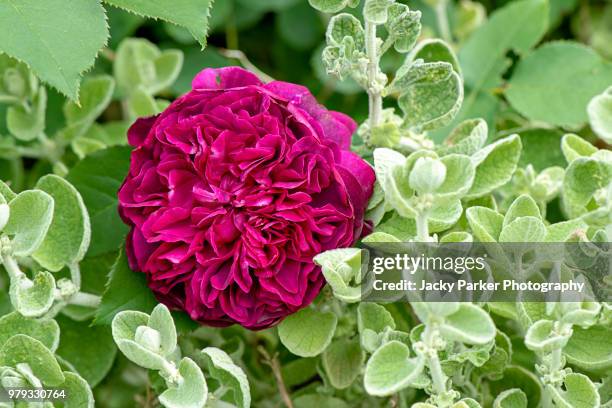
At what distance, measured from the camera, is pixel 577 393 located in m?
0.68

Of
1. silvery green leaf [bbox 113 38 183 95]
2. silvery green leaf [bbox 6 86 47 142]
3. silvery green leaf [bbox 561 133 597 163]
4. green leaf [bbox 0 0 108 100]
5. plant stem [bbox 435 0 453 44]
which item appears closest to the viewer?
green leaf [bbox 0 0 108 100]

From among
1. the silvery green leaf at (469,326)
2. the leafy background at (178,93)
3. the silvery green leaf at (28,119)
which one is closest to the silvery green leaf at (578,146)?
the leafy background at (178,93)

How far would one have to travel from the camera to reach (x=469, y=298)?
682 millimetres

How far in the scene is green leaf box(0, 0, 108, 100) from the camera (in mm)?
698

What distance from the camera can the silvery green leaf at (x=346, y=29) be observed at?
2.43 feet

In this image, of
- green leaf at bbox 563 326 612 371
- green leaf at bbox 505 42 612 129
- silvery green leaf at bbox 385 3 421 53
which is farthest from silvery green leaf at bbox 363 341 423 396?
green leaf at bbox 505 42 612 129

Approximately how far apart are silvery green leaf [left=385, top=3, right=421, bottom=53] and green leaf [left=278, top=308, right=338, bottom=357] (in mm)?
230

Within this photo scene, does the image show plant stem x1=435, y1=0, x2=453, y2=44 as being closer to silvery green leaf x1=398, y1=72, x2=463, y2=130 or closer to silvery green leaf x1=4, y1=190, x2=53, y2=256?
silvery green leaf x1=398, y1=72, x2=463, y2=130

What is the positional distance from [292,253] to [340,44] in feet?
0.58

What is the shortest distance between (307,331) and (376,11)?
0.26 metres

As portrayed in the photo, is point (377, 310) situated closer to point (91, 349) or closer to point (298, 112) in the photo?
point (298, 112)

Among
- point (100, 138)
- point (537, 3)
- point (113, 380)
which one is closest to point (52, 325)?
point (113, 380)

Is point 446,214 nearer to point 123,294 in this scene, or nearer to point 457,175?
point 457,175

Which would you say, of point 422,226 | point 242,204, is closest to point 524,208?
point 422,226
